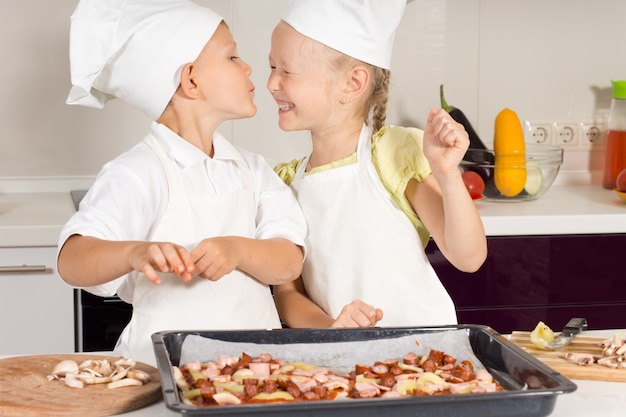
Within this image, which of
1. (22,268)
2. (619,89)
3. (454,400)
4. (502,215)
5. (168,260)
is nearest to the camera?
(454,400)

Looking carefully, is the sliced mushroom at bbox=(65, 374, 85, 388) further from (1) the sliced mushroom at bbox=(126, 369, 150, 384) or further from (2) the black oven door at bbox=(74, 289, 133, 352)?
(2) the black oven door at bbox=(74, 289, 133, 352)

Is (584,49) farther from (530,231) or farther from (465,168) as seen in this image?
(530,231)

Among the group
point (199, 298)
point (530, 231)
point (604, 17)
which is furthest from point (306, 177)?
point (604, 17)

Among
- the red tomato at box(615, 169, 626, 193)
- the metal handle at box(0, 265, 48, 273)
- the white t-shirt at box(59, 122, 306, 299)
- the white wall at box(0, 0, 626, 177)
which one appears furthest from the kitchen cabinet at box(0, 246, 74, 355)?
the red tomato at box(615, 169, 626, 193)

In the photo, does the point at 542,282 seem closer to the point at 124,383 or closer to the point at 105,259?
the point at 105,259

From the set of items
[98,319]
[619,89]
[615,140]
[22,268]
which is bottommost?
[98,319]

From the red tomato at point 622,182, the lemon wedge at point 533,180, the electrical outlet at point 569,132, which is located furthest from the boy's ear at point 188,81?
the electrical outlet at point 569,132

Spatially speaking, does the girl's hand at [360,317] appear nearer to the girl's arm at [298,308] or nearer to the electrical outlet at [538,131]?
the girl's arm at [298,308]

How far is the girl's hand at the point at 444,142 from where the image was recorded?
1.36 meters

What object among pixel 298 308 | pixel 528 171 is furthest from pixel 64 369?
pixel 528 171

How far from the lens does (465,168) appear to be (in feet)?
8.31

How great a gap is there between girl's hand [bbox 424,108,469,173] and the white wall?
1283 millimetres

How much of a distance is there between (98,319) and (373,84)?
884 mm

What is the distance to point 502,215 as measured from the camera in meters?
2.25
